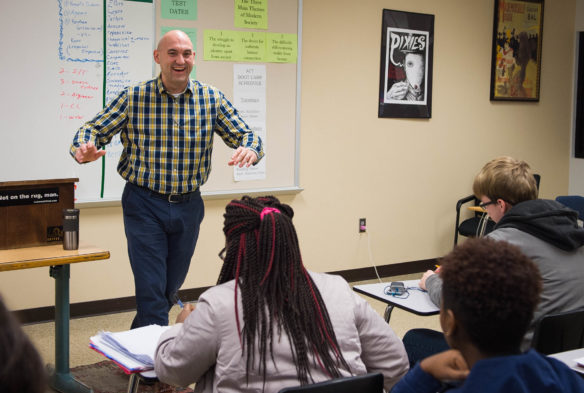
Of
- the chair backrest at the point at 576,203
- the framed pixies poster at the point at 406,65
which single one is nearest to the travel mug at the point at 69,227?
the framed pixies poster at the point at 406,65

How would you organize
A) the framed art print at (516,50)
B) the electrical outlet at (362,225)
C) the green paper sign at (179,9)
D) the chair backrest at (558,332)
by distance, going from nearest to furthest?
the chair backrest at (558,332) < the green paper sign at (179,9) < the electrical outlet at (362,225) < the framed art print at (516,50)

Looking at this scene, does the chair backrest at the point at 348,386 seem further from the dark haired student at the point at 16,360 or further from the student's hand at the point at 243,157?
the student's hand at the point at 243,157

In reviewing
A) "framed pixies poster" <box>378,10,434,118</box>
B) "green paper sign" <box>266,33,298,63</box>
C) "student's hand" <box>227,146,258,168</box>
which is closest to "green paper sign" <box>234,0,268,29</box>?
"green paper sign" <box>266,33,298,63</box>

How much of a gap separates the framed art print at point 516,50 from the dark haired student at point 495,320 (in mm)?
4959

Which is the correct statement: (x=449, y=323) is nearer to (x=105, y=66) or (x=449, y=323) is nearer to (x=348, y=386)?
(x=348, y=386)

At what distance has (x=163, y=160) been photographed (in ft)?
10.2

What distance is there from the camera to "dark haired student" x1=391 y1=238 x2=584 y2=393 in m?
1.18

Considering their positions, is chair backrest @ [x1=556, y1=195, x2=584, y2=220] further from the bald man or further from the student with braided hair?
the student with braided hair

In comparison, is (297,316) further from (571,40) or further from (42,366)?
(571,40)

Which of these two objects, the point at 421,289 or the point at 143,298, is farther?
the point at 143,298

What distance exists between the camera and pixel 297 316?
63.1 inches

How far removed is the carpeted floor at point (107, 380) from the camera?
3.16 m

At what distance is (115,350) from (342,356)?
0.69 meters

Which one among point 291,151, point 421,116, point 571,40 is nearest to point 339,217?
point 291,151
